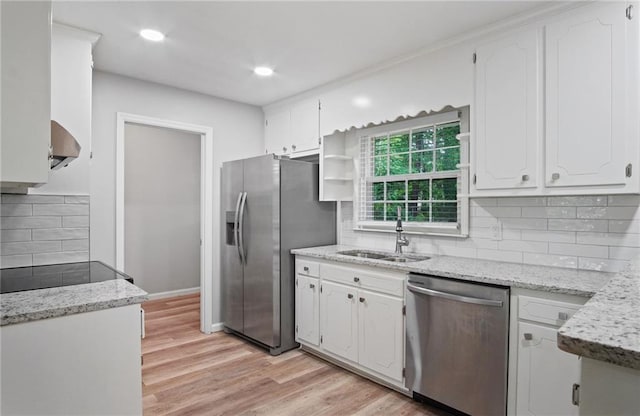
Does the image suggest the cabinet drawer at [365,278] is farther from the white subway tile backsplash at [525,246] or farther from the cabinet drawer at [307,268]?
the white subway tile backsplash at [525,246]

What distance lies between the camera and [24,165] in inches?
50.0

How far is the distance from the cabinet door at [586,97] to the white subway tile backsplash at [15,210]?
3.27 meters

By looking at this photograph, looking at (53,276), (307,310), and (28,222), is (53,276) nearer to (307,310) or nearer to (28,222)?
(28,222)

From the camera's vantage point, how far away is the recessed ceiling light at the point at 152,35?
2506mm

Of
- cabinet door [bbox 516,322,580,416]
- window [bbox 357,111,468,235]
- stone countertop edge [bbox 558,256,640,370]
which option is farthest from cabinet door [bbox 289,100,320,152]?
stone countertop edge [bbox 558,256,640,370]

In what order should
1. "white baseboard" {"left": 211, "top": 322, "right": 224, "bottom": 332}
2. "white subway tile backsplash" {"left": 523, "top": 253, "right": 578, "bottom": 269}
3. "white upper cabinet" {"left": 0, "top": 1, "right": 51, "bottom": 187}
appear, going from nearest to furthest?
"white upper cabinet" {"left": 0, "top": 1, "right": 51, "bottom": 187}
"white subway tile backsplash" {"left": 523, "top": 253, "right": 578, "bottom": 269}
"white baseboard" {"left": 211, "top": 322, "right": 224, "bottom": 332}

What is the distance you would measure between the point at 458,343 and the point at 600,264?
96 centimetres

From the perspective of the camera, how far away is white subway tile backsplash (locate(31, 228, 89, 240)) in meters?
2.44

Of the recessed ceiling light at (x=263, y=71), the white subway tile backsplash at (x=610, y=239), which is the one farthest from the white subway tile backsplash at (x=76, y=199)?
the white subway tile backsplash at (x=610, y=239)

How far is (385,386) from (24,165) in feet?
8.28

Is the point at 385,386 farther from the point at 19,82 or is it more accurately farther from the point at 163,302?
the point at 163,302

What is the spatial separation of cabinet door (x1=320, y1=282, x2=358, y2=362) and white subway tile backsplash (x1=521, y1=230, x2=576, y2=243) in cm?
126

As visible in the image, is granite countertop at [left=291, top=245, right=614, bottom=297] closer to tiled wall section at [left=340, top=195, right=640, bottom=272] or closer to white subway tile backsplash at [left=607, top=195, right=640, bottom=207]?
tiled wall section at [left=340, top=195, right=640, bottom=272]

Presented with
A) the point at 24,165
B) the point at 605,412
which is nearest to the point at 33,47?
the point at 24,165
